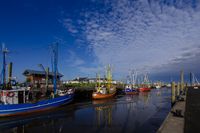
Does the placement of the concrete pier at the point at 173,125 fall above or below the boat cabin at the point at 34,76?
below

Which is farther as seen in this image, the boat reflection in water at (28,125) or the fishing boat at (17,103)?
the fishing boat at (17,103)

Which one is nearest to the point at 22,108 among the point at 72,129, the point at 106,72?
the point at 72,129

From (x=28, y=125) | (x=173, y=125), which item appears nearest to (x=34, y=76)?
(x=28, y=125)

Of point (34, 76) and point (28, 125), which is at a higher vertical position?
point (34, 76)

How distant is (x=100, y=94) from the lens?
208 ft

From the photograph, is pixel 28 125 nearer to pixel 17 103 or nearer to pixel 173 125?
pixel 17 103

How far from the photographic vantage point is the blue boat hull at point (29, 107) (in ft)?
106

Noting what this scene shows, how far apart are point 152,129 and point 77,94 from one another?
44.1 meters

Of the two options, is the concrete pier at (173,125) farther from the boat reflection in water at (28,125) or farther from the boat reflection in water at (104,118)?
the boat reflection in water at (28,125)

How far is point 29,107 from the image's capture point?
35375mm

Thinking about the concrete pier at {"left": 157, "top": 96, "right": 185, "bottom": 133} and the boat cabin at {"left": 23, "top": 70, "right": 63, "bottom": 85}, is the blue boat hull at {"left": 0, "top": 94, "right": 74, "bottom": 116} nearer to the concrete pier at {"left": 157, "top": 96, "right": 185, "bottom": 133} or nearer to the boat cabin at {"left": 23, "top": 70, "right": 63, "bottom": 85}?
the concrete pier at {"left": 157, "top": 96, "right": 185, "bottom": 133}

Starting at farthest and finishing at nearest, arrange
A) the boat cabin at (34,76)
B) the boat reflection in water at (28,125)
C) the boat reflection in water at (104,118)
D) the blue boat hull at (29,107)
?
the boat cabin at (34,76)
the blue boat hull at (29,107)
the boat reflection in water at (104,118)
the boat reflection in water at (28,125)

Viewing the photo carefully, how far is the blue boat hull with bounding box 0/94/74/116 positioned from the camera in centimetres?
3238

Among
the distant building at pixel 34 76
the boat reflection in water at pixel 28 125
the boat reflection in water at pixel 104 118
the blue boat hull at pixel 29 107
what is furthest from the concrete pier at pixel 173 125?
the distant building at pixel 34 76
